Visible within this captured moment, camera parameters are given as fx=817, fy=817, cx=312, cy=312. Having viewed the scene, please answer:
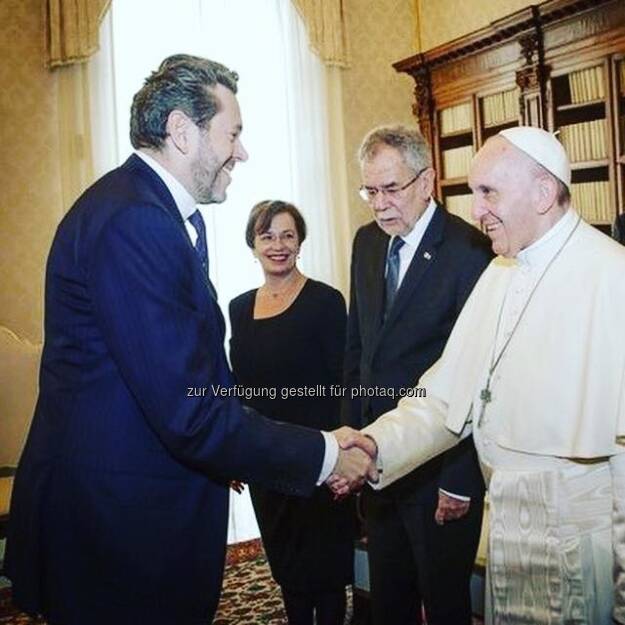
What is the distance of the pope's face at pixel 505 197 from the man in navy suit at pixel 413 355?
1.21ft

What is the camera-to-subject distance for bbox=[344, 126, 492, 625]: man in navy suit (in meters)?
2.33

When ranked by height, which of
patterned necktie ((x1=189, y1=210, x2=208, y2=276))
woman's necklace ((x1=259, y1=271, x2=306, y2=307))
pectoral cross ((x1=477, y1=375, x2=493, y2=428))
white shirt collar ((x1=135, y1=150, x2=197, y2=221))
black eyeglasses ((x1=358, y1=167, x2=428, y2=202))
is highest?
black eyeglasses ((x1=358, y1=167, x2=428, y2=202))

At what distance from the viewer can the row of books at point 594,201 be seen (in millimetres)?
4754

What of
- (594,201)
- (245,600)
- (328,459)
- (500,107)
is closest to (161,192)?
(328,459)

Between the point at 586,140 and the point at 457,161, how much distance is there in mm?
1154

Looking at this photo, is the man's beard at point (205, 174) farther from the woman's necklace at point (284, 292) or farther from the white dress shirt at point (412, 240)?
the woman's necklace at point (284, 292)

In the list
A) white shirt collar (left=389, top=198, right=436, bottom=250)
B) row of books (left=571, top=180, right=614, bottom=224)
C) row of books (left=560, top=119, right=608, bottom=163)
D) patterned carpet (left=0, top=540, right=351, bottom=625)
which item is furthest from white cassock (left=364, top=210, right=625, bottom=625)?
row of books (left=560, top=119, right=608, bottom=163)

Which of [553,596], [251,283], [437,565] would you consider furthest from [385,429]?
[251,283]

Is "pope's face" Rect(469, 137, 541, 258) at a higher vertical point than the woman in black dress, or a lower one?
higher

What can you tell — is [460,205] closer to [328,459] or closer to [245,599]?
[245,599]

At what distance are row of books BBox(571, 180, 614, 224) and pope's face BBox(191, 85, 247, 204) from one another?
3.39 metres

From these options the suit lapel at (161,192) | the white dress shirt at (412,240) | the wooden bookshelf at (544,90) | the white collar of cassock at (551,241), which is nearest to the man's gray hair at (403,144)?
the white dress shirt at (412,240)

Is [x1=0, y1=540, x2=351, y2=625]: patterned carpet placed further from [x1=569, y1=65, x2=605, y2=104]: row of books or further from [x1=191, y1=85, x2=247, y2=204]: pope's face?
[x1=569, y1=65, x2=605, y2=104]: row of books

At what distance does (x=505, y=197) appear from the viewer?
200cm
